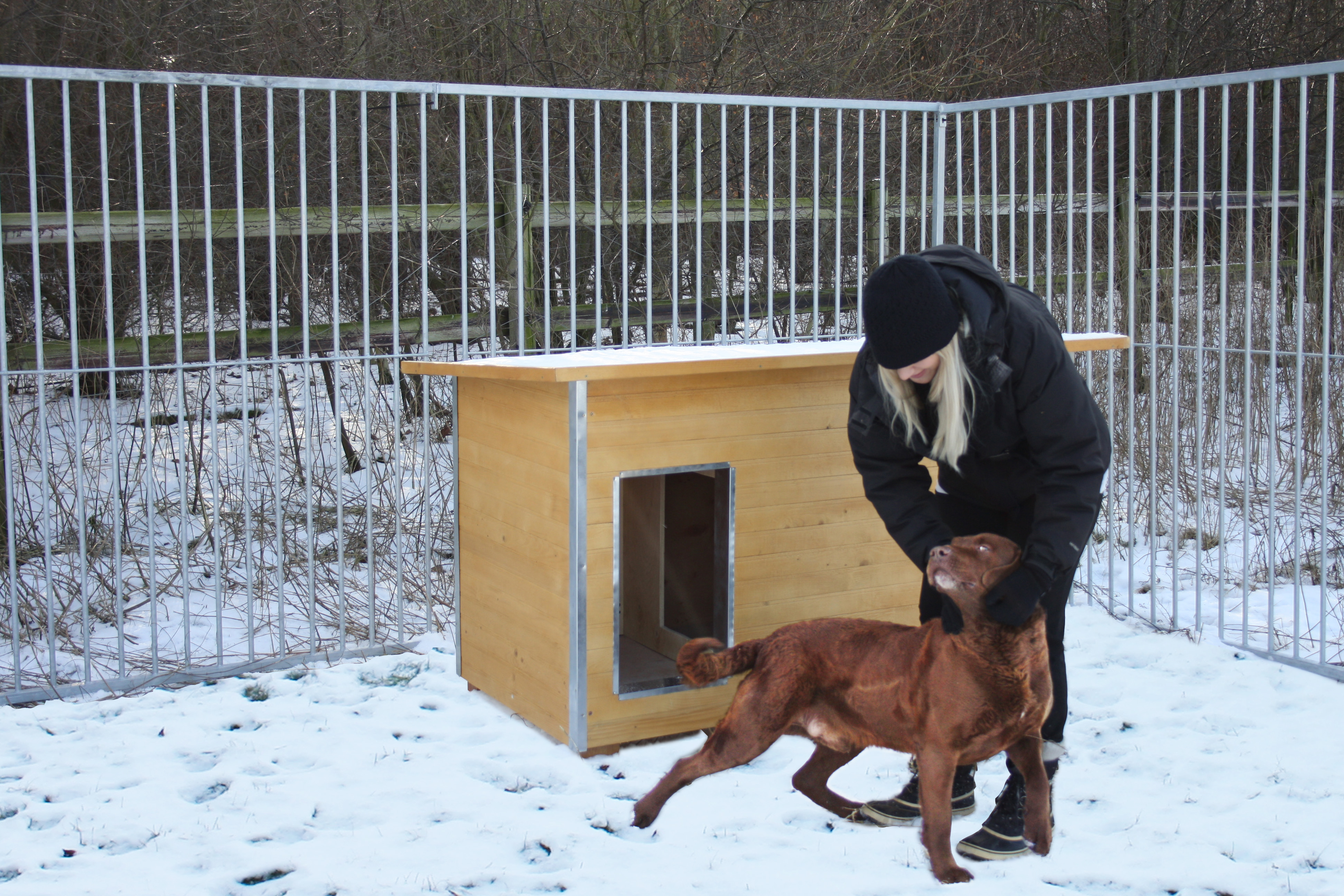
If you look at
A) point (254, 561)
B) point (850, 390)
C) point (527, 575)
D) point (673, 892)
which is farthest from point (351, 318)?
point (673, 892)

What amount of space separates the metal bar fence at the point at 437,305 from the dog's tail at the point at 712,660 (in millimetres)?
1830

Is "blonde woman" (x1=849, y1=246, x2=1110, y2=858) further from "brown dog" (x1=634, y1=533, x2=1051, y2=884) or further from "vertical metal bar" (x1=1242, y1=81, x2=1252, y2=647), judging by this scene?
"vertical metal bar" (x1=1242, y1=81, x2=1252, y2=647)

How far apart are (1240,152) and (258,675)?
9.53 metres

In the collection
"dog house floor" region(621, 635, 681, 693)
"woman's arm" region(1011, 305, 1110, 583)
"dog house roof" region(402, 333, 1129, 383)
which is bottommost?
"dog house floor" region(621, 635, 681, 693)

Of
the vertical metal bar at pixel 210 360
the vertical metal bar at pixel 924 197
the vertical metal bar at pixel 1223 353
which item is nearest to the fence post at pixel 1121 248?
the vertical metal bar at pixel 924 197

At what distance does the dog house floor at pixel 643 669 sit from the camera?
3.82 metres

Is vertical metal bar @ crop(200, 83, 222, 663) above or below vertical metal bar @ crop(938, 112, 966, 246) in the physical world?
below

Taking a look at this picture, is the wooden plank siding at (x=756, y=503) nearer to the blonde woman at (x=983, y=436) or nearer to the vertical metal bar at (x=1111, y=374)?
the blonde woman at (x=983, y=436)

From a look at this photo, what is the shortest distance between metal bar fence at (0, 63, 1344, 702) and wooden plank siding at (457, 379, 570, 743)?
0.59 m

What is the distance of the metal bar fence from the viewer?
15.1ft

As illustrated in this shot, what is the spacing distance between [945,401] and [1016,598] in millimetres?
477

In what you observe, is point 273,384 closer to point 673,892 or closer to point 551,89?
point 551,89

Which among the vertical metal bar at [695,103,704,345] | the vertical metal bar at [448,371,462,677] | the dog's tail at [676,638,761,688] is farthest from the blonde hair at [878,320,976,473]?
the vertical metal bar at [695,103,704,345]

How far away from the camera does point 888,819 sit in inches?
128
